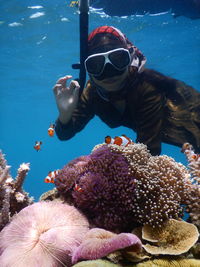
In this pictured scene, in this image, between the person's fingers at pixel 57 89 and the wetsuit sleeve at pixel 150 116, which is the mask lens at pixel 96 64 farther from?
the wetsuit sleeve at pixel 150 116

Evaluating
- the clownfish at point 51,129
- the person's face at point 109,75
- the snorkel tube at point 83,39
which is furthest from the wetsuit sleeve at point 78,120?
the person's face at point 109,75

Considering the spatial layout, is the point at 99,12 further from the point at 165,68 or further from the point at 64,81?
the point at 165,68

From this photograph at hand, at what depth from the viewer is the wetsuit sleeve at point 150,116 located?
14.7 ft

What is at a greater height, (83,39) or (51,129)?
(83,39)

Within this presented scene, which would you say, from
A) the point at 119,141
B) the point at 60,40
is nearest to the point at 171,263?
the point at 119,141

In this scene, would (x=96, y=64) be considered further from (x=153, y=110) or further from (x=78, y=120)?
(x=78, y=120)

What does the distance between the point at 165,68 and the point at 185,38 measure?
606 cm

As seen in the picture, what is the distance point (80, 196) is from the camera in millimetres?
2635

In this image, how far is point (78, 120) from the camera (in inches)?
218

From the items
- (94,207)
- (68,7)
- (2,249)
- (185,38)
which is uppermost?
(68,7)

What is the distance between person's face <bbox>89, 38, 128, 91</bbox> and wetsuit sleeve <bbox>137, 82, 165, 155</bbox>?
47 cm

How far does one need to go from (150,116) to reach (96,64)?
1449mm

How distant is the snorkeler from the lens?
4520 mm

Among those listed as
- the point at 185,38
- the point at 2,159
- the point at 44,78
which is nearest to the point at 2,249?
the point at 2,159
